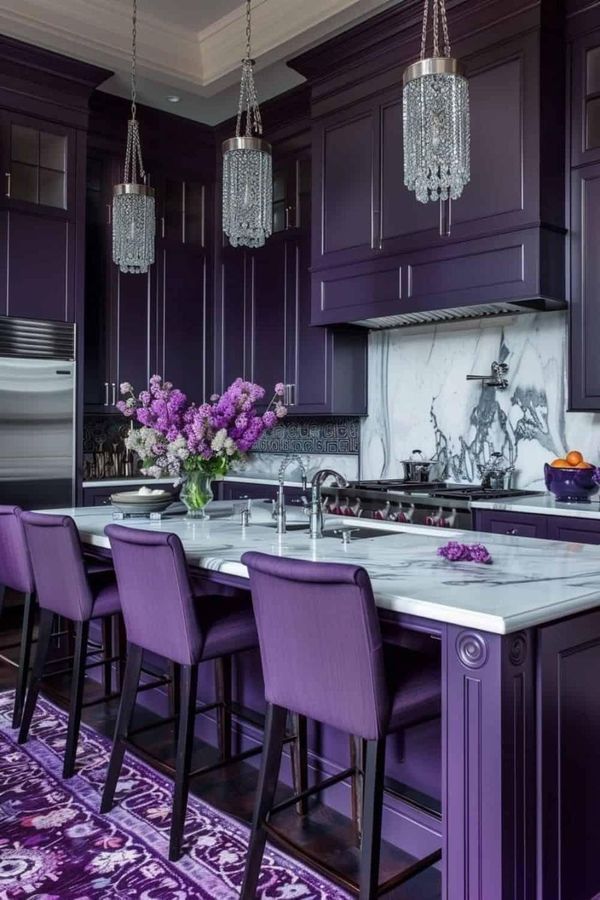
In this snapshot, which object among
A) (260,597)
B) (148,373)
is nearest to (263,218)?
(260,597)

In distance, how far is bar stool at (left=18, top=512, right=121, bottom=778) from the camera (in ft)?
8.67

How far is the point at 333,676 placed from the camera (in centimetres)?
170

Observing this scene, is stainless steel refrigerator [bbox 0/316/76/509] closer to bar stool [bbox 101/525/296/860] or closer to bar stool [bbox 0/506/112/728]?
bar stool [bbox 0/506/112/728]

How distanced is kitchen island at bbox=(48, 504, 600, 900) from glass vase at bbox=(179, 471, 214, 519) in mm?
1379

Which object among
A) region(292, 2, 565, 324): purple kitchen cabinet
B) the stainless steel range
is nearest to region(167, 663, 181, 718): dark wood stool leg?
the stainless steel range

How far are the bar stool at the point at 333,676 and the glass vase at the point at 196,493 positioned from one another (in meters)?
1.37

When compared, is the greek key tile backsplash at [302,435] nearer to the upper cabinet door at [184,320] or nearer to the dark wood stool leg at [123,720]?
the upper cabinet door at [184,320]

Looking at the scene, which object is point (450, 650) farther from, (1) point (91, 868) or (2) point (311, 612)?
(1) point (91, 868)

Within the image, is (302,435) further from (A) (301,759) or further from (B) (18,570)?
(A) (301,759)

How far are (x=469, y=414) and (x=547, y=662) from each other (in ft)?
9.94

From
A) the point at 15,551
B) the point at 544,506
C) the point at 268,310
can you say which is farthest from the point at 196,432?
the point at 268,310

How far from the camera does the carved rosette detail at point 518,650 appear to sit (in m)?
1.54

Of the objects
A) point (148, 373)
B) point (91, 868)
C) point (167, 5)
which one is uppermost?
point (167, 5)

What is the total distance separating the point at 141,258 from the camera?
3.39 meters
